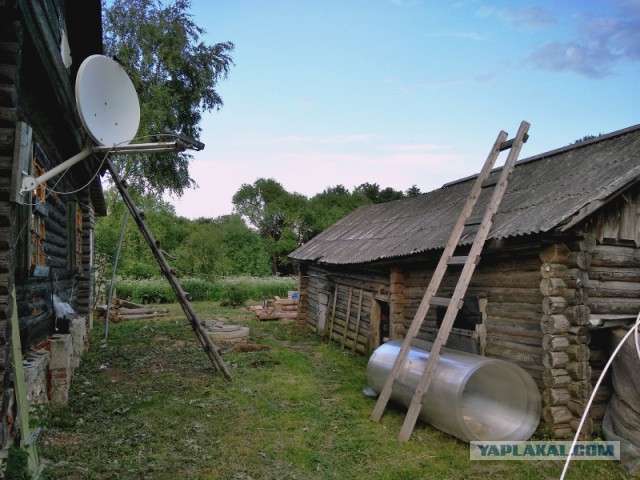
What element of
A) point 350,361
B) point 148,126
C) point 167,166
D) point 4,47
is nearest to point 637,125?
point 350,361

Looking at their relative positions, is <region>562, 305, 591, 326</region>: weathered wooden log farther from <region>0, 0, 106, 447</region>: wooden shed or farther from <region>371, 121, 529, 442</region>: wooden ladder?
<region>0, 0, 106, 447</region>: wooden shed

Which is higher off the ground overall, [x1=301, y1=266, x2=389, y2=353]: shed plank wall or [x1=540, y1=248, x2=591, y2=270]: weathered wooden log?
[x1=540, y1=248, x2=591, y2=270]: weathered wooden log

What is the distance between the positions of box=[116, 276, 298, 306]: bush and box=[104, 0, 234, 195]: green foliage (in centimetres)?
529

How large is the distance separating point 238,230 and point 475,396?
113ft

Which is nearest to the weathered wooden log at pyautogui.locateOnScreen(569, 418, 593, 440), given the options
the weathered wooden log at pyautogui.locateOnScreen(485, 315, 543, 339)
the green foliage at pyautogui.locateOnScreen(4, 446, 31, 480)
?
the weathered wooden log at pyautogui.locateOnScreen(485, 315, 543, 339)

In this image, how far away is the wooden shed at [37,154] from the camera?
418 cm

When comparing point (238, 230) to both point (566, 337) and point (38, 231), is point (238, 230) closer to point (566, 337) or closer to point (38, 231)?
point (38, 231)

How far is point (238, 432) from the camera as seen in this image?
21.0ft

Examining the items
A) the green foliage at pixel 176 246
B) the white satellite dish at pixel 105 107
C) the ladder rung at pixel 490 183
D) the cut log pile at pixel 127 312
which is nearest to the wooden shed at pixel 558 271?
the ladder rung at pixel 490 183

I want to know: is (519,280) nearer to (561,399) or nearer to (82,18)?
(561,399)

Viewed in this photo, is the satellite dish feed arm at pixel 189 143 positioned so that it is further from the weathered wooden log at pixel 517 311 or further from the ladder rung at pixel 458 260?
the weathered wooden log at pixel 517 311

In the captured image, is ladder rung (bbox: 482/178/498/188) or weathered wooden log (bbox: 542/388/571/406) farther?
ladder rung (bbox: 482/178/498/188)

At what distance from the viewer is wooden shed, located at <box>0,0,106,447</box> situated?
4.18 m

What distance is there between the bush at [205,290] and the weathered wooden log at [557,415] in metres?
19.0
